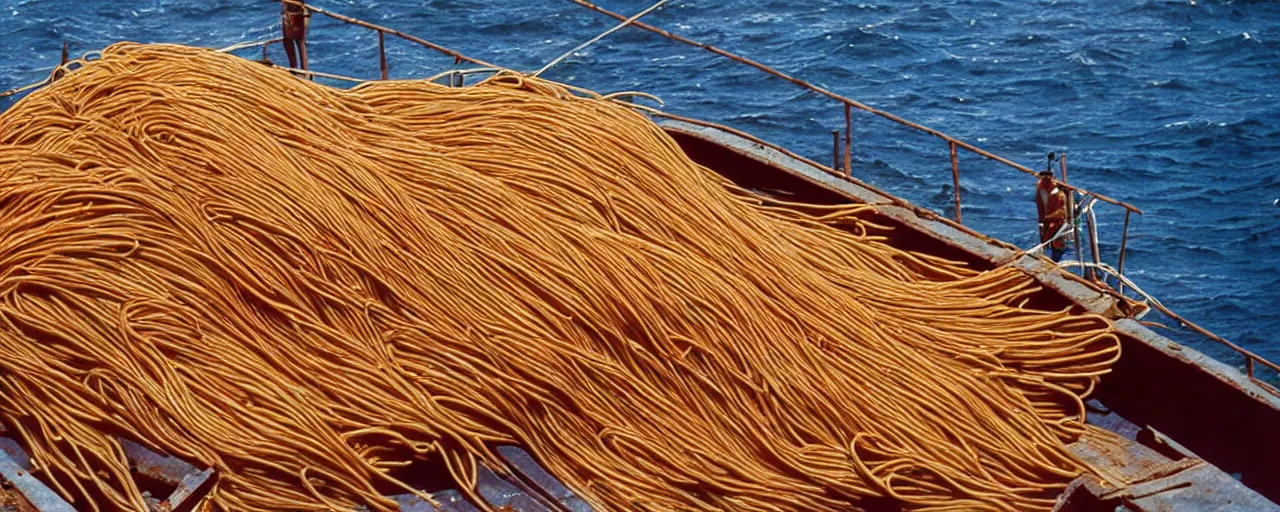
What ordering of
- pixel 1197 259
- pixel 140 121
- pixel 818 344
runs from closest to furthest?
pixel 818 344 < pixel 140 121 < pixel 1197 259

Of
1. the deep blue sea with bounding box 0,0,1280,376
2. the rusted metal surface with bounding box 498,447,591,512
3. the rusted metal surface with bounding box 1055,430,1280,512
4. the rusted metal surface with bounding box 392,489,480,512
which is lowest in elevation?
the deep blue sea with bounding box 0,0,1280,376

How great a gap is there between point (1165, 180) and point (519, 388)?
1740cm

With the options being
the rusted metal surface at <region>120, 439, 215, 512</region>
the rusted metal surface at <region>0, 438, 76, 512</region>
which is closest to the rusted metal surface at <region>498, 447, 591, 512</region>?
the rusted metal surface at <region>120, 439, 215, 512</region>

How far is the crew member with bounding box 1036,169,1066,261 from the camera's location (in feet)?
30.2

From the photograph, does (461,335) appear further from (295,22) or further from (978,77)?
(978,77)

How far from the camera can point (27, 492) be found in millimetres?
6320

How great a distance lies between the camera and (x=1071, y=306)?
26.9 feet

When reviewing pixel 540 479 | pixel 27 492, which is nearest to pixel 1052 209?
pixel 540 479

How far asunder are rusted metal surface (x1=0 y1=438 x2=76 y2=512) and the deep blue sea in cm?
1494

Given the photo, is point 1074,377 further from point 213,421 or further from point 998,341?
point 213,421

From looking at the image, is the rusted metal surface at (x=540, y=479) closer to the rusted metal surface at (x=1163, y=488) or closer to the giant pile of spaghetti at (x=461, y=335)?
the giant pile of spaghetti at (x=461, y=335)

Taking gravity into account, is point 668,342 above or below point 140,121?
below

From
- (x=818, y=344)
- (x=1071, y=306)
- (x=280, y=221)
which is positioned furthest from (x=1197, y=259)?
(x=280, y=221)

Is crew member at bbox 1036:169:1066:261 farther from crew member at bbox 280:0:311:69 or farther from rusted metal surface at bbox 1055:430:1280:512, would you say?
crew member at bbox 280:0:311:69
